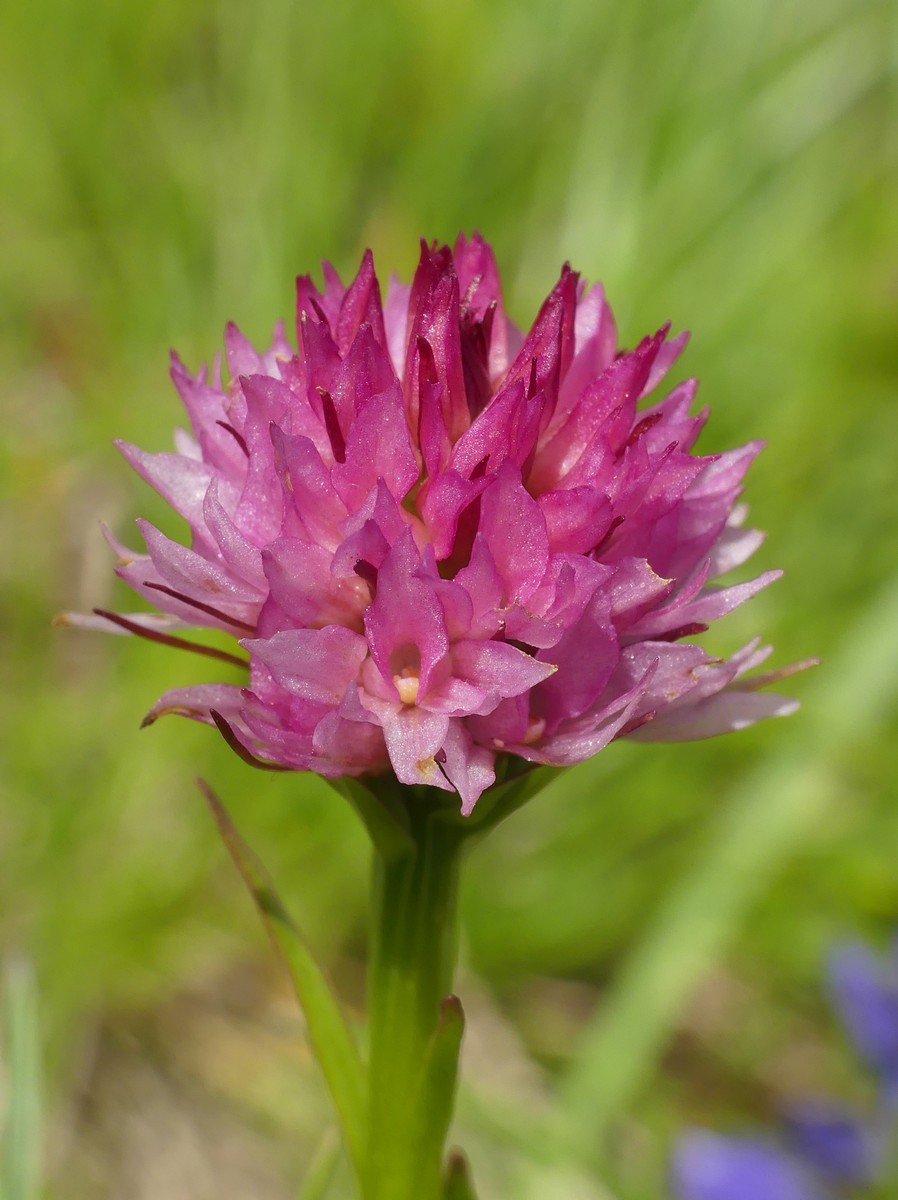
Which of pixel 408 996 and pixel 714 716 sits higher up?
pixel 714 716

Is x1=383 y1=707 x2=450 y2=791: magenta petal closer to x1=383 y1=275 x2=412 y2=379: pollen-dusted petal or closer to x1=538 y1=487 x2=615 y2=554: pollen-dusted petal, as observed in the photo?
x1=538 y1=487 x2=615 y2=554: pollen-dusted petal

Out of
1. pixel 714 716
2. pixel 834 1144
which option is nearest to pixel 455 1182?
pixel 714 716

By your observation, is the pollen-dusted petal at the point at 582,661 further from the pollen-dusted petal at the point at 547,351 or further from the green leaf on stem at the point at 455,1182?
the green leaf on stem at the point at 455,1182

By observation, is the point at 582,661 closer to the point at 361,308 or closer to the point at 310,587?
the point at 310,587

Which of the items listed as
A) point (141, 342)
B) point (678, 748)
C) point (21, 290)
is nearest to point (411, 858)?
point (678, 748)

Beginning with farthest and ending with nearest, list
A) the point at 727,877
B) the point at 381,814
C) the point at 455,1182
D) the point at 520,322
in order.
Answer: the point at 520,322 < the point at 727,877 < the point at 455,1182 < the point at 381,814

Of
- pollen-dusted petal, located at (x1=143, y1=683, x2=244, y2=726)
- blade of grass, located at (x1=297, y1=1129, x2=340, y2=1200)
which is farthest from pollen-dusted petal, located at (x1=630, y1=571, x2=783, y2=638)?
blade of grass, located at (x1=297, y1=1129, x2=340, y2=1200)

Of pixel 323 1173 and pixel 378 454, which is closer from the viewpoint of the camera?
pixel 378 454

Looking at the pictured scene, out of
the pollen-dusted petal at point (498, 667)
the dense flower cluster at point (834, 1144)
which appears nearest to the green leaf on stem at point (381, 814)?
the pollen-dusted petal at point (498, 667)
